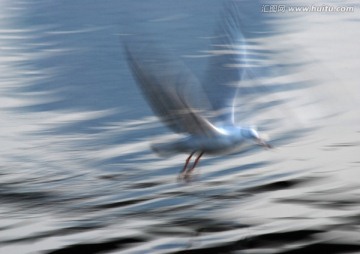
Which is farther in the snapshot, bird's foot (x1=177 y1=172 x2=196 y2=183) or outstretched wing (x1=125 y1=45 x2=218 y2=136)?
bird's foot (x1=177 y1=172 x2=196 y2=183)

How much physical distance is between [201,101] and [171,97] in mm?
188

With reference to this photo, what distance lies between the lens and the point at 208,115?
3.12m

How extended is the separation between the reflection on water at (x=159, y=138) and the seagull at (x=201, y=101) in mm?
192

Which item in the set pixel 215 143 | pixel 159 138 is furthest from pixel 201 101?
pixel 159 138

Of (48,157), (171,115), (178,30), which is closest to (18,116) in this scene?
(48,157)

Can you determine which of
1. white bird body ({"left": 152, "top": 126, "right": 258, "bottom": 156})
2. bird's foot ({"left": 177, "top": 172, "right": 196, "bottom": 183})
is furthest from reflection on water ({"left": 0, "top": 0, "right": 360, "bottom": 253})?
white bird body ({"left": 152, "top": 126, "right": 258, "bottom": 156})

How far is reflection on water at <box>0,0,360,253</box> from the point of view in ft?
Answer: 9.55

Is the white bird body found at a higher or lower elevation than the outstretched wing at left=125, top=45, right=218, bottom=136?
lower

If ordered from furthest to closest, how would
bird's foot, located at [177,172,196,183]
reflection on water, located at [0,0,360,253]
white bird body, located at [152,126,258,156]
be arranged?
1. bird's foot, located at [177,172,196,183]
2. white bird body, located at [152,126,258,156]
3. reflection on water, located at [0,0,360,253]

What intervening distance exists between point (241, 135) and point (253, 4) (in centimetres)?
178

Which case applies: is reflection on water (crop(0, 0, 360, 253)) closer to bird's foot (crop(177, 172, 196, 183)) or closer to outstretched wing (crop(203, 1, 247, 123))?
bird's foot (crop(177, 172, 196, 183))

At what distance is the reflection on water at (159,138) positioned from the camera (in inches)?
115

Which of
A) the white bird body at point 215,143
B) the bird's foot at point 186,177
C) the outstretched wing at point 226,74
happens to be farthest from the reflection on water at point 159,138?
the outstretched wing at point 226,74

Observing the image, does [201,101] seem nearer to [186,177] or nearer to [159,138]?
[186,177]
